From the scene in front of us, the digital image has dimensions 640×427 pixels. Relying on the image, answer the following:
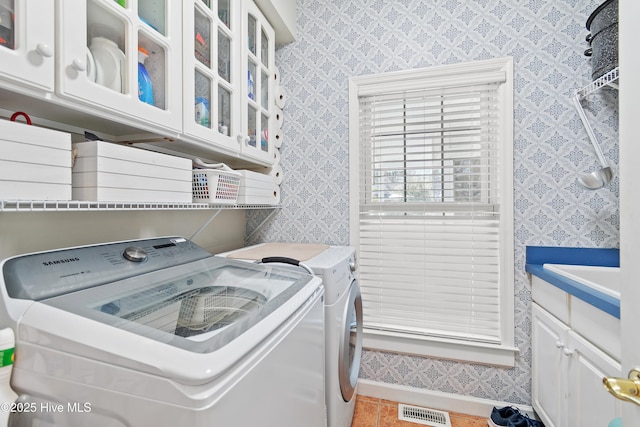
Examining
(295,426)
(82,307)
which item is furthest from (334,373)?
(82,307)

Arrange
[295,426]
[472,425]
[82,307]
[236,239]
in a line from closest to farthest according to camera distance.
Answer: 1. [82,307]
2. [295,426]
3. [472,425]
4. [236,239]

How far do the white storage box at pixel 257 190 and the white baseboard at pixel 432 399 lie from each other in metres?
1.38

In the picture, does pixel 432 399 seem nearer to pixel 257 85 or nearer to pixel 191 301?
pixel 191 301

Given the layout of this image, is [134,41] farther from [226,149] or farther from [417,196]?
[417,196]

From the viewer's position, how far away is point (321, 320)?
1074mm

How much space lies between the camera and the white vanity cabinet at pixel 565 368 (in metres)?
1.11

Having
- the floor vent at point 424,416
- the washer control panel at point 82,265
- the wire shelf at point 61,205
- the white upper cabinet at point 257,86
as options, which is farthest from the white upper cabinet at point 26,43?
the floor vent at point 424,416

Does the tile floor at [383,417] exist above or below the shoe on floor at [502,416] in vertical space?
below

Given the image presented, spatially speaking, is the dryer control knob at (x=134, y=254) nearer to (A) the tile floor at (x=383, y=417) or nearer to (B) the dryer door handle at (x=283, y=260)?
(B) the dryer door handle at (x=283, y=260)

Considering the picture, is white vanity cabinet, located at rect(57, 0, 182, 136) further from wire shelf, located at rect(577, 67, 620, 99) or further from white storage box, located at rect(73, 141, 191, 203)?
wire shelf, located at rect(577, 67, 620, 99)

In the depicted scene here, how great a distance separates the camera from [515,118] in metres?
1.74

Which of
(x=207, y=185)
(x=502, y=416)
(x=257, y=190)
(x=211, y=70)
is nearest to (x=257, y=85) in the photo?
(x=211, y=70)

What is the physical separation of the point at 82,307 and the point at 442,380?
1979 millimetres

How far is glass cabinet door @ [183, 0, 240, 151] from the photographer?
1167mm
